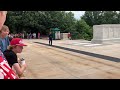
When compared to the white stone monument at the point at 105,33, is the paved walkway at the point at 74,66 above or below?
below

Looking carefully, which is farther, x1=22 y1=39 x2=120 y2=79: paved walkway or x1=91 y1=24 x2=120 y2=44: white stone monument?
x1=91 y1=24 x2=120 y2=44: white stone monument

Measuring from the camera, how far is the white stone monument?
87.3 feet

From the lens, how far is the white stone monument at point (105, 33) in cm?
2661

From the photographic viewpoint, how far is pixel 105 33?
27.0 meters

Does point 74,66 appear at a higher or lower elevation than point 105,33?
lower

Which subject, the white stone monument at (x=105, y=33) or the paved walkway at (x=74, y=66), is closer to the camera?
the paved walkway at (x=74, y=66)

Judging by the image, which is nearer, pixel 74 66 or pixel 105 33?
pixel 74 66

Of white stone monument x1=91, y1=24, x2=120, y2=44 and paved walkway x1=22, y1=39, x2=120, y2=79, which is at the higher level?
white stone monument x1=91, y1=24, x2=120, y2=44

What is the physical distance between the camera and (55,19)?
171ft
